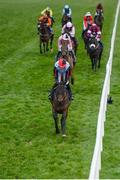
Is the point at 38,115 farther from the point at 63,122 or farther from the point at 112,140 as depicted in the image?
the point at 112,140

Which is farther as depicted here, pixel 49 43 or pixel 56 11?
pixel 56 11

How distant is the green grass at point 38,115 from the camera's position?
10961mm

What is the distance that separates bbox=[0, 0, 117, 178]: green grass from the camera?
10961mm

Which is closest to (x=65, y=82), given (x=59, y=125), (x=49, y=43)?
(x=59, y=125)

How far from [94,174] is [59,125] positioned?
17.8ft

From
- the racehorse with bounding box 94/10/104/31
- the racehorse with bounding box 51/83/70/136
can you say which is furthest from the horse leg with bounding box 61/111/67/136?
the racehorse with bounding box 94/10/104/31

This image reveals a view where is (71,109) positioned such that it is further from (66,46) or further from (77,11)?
Answer: (77,11)

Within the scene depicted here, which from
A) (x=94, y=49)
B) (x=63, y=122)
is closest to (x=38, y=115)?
(x=63, y=122)

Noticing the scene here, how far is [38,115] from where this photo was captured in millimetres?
14750

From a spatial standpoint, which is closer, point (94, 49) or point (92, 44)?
point (94, 49)

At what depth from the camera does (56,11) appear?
40938 millimetres

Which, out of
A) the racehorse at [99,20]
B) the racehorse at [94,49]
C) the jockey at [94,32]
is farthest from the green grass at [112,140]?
the racehorse at [99,20]

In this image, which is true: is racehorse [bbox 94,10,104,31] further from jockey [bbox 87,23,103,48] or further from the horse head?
the horse head

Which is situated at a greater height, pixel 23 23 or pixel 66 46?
pixel 66 46
